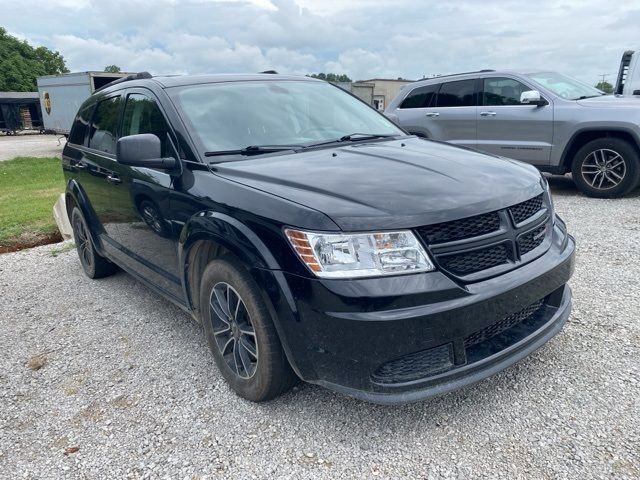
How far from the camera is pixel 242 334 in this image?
106 inches

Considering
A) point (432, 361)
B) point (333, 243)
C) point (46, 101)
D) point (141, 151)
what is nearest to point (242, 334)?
point (333, 243)

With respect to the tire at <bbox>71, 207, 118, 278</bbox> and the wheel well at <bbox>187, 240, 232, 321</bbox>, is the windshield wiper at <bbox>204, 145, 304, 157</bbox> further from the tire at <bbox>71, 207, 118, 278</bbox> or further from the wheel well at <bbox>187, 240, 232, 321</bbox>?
the tire at <bbox>71, 207, 118, 278</bbox>

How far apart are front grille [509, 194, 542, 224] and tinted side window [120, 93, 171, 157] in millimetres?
2014

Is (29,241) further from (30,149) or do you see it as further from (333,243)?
(30,149)

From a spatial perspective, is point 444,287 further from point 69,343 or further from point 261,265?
point 69,343

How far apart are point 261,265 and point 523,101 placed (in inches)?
236

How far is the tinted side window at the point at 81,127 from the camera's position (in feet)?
15.6

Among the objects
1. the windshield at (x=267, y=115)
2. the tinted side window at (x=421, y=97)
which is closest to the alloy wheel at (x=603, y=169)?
the tinted side window at (x=421, y=97)

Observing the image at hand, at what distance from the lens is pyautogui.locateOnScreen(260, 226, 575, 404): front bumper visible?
2119 millimetres

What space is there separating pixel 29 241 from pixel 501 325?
6325 millimetres

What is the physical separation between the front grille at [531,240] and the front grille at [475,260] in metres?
0.16

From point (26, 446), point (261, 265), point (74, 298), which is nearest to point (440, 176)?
point (261, 265)

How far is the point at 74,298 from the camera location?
4.56 m

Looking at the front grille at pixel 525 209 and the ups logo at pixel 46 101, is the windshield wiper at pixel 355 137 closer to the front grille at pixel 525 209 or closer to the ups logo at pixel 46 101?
the front grille at pixel 525 209
